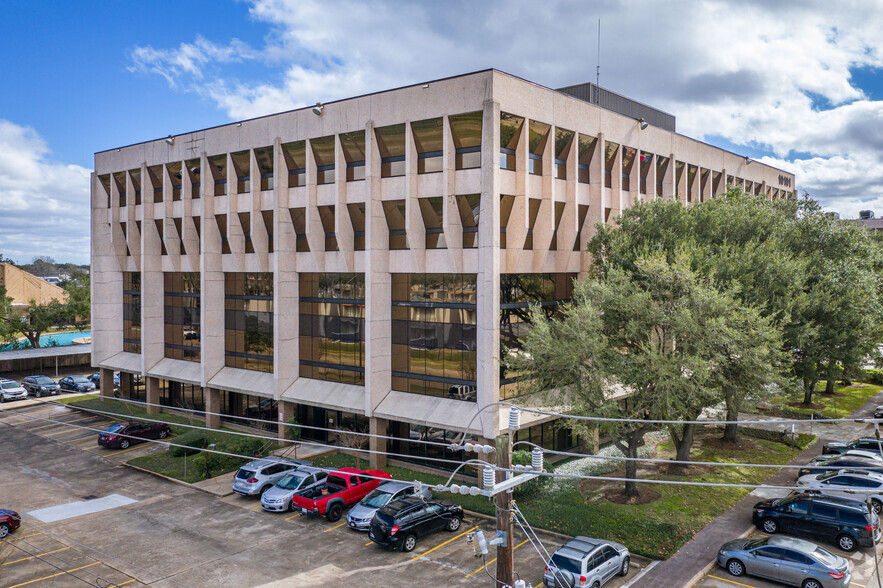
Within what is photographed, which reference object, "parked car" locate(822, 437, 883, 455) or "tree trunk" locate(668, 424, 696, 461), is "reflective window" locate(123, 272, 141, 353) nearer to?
"tree trunk" locate(668, 424, 696, 461)

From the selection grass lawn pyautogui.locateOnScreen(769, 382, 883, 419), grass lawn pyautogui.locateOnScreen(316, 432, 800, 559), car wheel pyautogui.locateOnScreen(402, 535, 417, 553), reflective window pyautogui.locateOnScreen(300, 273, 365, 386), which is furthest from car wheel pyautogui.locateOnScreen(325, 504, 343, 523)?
grass lawn pyautogui.locateOnScreen(769, 382, 883, 419)

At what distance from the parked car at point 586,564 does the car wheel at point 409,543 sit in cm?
548

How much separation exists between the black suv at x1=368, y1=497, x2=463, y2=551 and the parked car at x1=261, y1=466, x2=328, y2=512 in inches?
208

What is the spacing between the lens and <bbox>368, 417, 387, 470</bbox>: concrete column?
103ft

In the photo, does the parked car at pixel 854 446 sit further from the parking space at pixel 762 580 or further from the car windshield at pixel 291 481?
the car windshield at pixel 291 481

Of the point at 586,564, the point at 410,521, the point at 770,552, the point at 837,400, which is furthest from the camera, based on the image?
the point at 837,400

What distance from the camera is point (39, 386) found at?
2063 inches

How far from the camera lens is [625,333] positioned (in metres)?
25.1

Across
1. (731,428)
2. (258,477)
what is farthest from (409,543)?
(731,428)

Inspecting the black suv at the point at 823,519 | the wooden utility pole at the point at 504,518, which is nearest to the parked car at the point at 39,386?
the wooden utility pole at the point at 504,518

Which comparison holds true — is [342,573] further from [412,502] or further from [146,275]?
[146,275]

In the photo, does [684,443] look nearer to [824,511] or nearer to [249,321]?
[824,511]

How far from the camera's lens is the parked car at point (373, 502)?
23.6 meters

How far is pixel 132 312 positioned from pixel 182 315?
7731 millimetres
